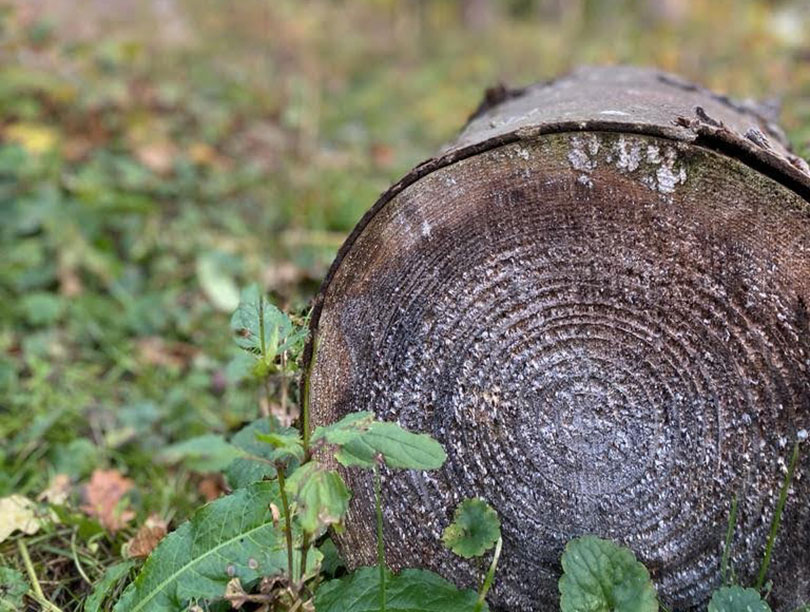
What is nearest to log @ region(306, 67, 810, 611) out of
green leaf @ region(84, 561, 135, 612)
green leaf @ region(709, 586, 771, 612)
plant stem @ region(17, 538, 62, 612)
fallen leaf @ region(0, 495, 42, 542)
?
green leaf @ region(709, 586, 771, 612)

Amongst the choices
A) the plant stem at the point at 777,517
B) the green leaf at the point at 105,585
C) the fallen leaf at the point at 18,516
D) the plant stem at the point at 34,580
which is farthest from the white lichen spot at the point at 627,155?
the fallen leaf at the point at 18,516

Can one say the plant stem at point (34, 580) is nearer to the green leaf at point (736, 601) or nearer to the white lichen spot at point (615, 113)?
the green leaf at point (736, 601)

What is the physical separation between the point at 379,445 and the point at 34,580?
1046mm

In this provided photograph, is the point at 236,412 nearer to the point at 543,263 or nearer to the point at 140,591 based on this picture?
the point at 140,591

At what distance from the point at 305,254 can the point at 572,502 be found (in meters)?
2.37

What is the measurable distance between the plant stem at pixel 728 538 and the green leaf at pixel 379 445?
591 millimetres

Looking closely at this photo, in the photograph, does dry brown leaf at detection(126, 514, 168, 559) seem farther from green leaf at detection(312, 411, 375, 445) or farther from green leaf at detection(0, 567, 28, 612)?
green leaf at detection(312, 411, 375, 445)

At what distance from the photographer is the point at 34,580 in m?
1.68

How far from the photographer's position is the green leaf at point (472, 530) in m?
1.32

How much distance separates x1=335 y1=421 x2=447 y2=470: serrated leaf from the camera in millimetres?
1169

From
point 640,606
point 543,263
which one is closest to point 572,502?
point 640,606

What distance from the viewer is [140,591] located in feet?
4.68

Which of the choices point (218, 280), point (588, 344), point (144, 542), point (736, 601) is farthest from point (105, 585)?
point (218, 280)

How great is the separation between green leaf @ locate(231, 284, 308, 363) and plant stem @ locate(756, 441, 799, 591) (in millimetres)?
928
